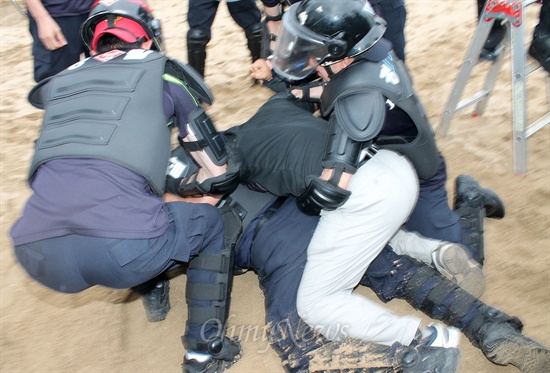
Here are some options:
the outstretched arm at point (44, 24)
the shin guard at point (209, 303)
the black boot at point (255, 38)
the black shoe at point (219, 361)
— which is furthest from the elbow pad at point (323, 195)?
the black boot at point (255, 38)

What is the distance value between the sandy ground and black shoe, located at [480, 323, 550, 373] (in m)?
0.16

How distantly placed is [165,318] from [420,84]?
264 cm

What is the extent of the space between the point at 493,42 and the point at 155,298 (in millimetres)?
2527

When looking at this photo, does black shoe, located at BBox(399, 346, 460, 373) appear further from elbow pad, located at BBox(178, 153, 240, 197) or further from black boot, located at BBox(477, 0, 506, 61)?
black boot, located at BBox(477, 0, 506, 61)

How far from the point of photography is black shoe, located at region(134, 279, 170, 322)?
273 centimetres

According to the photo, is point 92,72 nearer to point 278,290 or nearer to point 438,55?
point 278,290

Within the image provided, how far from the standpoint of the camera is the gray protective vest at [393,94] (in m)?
2.25

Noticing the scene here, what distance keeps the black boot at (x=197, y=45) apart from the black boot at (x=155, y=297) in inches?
76.5

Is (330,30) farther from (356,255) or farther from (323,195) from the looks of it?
(356,255)

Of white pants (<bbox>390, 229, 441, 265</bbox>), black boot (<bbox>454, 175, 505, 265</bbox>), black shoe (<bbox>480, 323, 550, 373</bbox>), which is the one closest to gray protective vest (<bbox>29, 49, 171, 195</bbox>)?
white pants (<bbox>390, 229, 441, 265</bbox>)

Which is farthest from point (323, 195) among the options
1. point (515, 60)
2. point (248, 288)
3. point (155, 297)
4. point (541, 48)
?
point (541, 48)

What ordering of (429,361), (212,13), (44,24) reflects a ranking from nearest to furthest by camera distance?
→ (429,361)
(44,24)
(212,13)

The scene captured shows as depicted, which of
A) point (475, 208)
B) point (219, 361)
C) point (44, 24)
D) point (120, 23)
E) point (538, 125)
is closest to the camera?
point (120, 23)

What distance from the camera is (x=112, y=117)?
202 cm
